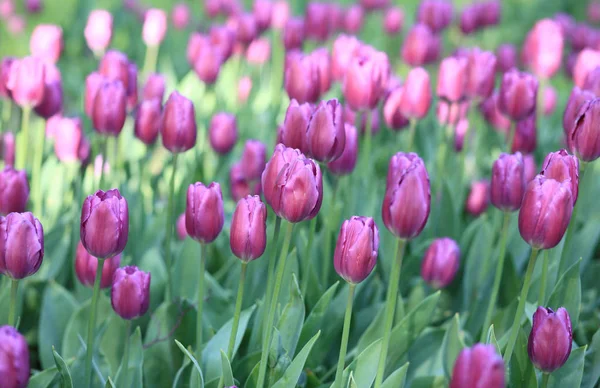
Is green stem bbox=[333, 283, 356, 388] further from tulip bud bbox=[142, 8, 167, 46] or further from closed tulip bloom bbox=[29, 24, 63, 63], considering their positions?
tulip bud bbox=[142, 8, 167, 46]

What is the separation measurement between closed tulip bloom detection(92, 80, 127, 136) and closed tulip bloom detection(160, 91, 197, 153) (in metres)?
0.16

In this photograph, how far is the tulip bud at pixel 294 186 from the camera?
51.3 inches

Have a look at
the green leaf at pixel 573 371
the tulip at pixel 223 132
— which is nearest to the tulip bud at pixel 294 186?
the green leaf at pixel 573 371

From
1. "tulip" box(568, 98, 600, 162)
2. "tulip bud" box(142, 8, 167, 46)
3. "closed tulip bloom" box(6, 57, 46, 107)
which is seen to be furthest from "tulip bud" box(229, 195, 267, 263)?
"tulip bud" box(142, 8, 167, 46)

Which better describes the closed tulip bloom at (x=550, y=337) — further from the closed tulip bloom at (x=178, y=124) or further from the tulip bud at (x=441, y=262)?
the closed tulip bloom at (x=178, y=124)

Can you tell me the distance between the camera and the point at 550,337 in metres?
1.42

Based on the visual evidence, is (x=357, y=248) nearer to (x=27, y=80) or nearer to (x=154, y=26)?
(x=27, y=80)

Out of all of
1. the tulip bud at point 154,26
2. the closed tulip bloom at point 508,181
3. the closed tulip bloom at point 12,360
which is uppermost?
the tulip bud at point 154,26

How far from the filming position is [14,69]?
6.68 ft

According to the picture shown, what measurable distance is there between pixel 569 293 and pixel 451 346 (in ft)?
1.12

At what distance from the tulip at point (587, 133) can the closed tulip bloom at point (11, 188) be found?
4.01 ft

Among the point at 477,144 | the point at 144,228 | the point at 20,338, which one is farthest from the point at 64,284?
the point at 477,144

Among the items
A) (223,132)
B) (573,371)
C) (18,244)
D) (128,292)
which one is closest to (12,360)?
(18,244)

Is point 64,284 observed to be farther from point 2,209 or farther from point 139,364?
point 139,364
